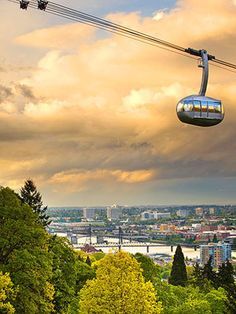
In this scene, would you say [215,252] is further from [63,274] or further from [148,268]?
[63,274]

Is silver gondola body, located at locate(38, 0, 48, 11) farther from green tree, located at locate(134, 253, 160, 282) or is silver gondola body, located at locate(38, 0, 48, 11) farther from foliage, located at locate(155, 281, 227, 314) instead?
green tree, located at locate(134, 253, 160, 282)

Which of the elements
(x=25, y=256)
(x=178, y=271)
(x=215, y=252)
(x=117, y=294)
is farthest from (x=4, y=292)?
(x=215, y=252)

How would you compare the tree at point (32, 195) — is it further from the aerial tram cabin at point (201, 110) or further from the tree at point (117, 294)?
the aerial tram cabin at point (201, 110)

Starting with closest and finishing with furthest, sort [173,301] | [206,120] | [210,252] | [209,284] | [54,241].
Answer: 1. [206,120]
2. [54,241]
3. [173,301]
4. [209,284]
5. [210,252]

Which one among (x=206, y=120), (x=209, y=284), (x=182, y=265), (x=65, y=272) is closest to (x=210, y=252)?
(x=182, y=265)

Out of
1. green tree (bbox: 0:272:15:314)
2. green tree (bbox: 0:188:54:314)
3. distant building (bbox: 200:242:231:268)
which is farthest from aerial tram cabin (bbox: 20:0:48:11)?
distant building (bbox: 200:242:231:268)

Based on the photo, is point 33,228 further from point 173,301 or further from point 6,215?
point 173,301
